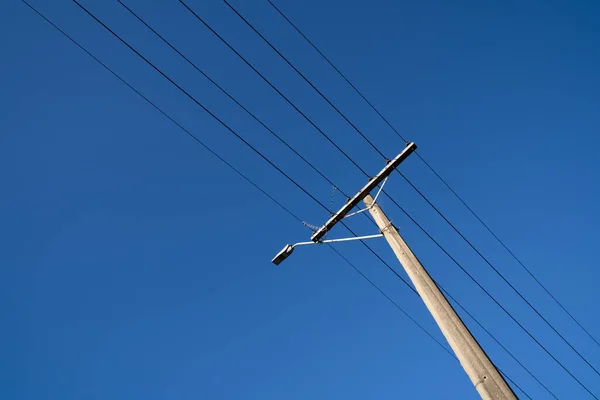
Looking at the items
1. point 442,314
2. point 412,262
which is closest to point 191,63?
point 412,262

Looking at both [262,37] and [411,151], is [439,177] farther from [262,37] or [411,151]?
[262,37]

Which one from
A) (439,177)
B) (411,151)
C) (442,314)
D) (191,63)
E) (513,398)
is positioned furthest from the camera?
(439,177)

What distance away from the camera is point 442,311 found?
186 inches

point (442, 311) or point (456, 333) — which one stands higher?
point (442, 311)

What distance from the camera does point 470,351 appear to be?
4.30m

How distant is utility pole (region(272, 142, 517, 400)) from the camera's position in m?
3.98

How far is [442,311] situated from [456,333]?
1.00 feet

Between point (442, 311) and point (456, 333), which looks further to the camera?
point (442, 311)

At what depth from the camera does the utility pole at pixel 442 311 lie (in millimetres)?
3982

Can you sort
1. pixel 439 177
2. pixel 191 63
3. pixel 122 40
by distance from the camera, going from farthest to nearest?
pixel 439 177
pixel 191 63
pixel 122 40

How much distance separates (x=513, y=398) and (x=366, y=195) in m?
3.95

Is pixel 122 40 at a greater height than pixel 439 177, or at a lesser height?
greater

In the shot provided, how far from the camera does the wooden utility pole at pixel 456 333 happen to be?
3951mm

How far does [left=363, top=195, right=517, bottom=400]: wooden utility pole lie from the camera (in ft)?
13.0
